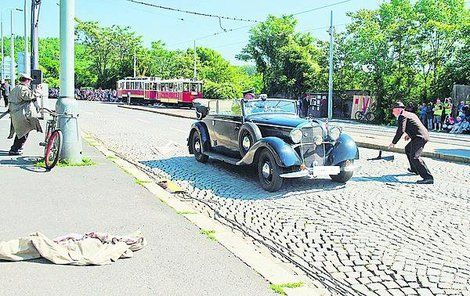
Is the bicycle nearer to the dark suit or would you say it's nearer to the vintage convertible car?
the vintage convertible car

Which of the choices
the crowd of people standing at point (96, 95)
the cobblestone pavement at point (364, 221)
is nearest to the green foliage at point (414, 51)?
the cobblestone pavement at point (364, 221)

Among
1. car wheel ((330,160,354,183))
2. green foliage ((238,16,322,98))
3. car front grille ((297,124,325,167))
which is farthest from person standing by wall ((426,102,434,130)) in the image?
car front grille ((297,124,325,167))

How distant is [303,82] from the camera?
47938 mm

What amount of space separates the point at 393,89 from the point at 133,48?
55.2 metres

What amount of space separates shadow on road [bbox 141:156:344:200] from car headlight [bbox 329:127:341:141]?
82cm

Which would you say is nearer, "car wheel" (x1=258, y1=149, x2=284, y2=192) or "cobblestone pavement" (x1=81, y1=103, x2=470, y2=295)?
"cobblestone pavement" (x1=81, y1=103, x2=470, y2=295)

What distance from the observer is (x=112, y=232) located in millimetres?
5766

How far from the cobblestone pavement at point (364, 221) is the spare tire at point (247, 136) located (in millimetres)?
595

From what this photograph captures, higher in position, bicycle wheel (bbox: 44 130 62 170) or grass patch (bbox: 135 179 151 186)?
bicycle wheel (bbox: 44 130 62 170)

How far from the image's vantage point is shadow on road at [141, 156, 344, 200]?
850 centimetres

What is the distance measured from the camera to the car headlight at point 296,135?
8633 mm

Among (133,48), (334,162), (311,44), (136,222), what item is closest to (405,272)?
(136,222)

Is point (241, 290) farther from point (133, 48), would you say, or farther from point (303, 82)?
point (133, 48)

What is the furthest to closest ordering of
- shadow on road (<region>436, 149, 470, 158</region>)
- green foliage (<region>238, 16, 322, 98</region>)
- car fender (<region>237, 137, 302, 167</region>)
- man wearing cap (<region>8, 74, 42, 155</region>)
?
green foliage (<region>238, 16, 322, 98</region>) → shadow on road (<region>436, 149, 470, 158</region>) → man wearing cap (<region>8, 74, 42, 155</region>) → car fender (<region>237, 137, 302, 167</region>)
